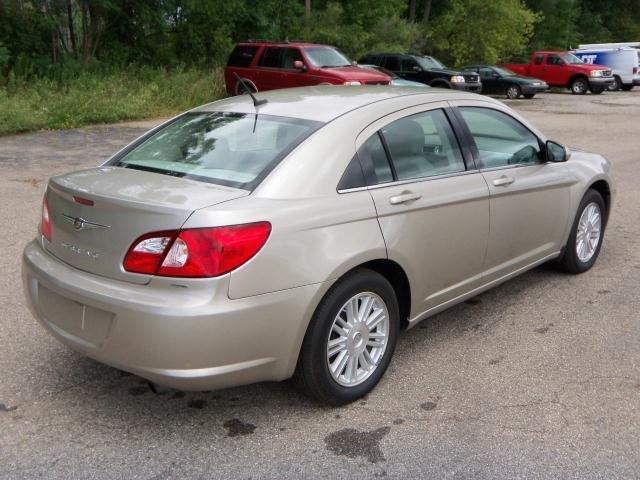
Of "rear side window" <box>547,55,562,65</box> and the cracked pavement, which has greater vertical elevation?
"rear side window" <box>547,55,562,65</box>

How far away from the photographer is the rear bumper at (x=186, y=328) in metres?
2.88

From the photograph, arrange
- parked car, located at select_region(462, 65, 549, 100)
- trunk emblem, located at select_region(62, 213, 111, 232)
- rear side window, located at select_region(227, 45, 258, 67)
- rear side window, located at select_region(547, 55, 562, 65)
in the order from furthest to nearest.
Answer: rear side window, located at select_region(547, 55, 562, 65) < parked car, located at select_region(462, 65, 549, 100) < rear side window, located at select_region(227, 45, 258, 67) < trunk emblem, located at select_region(62, 213, 111, 232)

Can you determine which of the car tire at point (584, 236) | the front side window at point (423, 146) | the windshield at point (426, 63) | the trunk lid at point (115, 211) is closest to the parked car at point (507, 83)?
the windshield at point (426, 63)

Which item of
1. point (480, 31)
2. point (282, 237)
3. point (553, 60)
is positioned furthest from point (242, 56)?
point (480, 31)

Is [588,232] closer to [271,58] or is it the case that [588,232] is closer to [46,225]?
[46,225]

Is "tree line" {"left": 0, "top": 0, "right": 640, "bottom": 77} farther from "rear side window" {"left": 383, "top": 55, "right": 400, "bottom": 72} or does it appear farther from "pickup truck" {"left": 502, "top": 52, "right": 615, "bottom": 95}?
"pickup truck" {"left": 502, "top": 52, "right": 615, "bottom": 95}

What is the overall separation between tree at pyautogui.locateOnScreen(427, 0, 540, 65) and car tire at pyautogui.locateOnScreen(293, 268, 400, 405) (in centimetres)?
3518

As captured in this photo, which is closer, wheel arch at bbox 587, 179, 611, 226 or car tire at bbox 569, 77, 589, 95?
wheel arch at bbox 587, 179, 611, 226

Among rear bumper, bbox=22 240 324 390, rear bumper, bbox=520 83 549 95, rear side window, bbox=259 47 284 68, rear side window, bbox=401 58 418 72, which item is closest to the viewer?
rear bumper, bbox=22 240 324 390

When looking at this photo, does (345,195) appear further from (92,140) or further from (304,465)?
(92,140)

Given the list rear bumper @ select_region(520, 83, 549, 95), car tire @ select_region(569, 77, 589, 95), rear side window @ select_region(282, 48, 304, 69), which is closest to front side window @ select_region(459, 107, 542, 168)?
rear side window @ select_region(282, 48, 304, 69)

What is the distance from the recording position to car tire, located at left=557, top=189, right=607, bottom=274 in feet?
17.3

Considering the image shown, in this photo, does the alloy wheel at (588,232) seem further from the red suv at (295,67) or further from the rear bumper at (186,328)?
the red suv at (295,67)

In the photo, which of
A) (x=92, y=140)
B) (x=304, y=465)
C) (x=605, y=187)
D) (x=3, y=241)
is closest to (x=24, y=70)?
(x=92, y=140)
